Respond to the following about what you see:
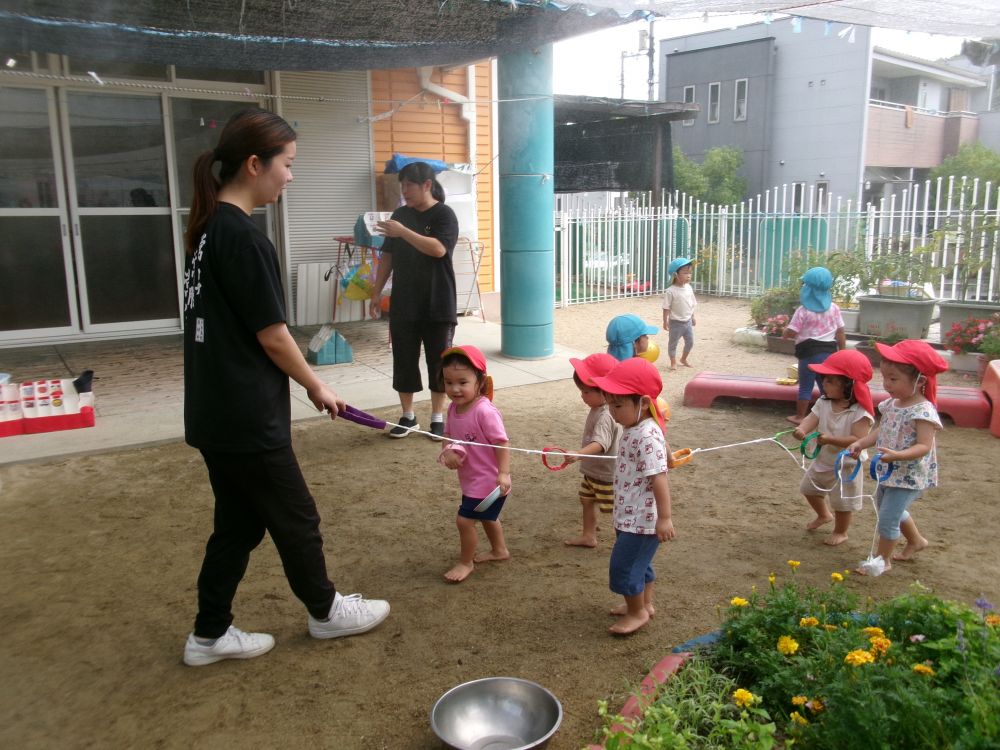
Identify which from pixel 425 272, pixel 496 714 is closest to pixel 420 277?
pixel 425 272

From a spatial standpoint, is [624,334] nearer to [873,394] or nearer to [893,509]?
[893,509]

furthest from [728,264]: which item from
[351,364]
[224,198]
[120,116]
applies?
[224,198]

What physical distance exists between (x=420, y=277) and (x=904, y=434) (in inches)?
119

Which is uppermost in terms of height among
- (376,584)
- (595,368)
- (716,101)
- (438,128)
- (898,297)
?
(716,101)

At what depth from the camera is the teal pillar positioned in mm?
7562

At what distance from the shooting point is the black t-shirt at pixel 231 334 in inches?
99.1

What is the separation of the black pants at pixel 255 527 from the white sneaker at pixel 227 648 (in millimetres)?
44

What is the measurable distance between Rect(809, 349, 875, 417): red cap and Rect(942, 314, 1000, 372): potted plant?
5229mm

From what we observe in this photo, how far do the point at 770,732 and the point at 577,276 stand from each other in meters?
12.5

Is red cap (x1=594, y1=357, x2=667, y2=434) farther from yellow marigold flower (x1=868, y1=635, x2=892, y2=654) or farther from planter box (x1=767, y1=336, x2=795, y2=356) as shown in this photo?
planter box (x1=767, y1=336, x2=795, y2=356)

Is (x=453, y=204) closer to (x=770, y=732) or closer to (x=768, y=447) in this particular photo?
(x=768, y=447)

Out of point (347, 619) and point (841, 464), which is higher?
point (841, 464)

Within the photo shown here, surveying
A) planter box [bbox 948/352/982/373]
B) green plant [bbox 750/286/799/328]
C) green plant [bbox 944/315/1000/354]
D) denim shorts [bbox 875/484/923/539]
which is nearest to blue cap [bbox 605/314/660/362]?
denim shorts [bbox 875/484/923/539]

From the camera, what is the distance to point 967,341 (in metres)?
8.16
